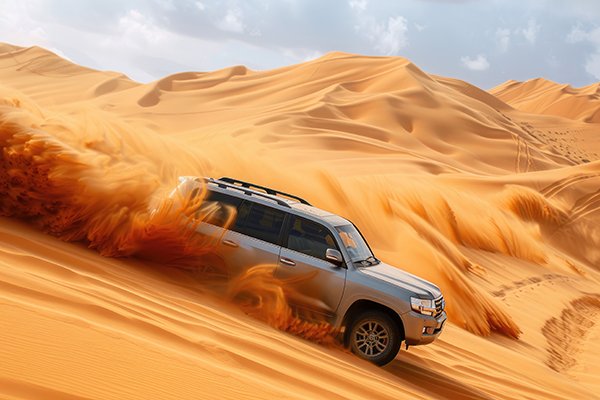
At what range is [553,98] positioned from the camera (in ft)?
523

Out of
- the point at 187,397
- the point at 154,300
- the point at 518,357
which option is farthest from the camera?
the point at 518,357

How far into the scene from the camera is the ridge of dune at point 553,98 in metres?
145

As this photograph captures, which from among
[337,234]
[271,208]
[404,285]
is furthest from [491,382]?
[271,208]

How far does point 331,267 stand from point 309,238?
0.50 m

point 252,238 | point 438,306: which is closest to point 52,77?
point 252,238

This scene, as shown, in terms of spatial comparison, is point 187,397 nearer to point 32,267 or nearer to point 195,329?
point 195,329

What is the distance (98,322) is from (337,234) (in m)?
3.83

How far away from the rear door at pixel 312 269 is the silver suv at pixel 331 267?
12 millimetres

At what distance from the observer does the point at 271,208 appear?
8734mm

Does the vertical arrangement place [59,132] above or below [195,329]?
above

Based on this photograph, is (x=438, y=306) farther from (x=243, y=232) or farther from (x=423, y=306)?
(x=243, y=232)

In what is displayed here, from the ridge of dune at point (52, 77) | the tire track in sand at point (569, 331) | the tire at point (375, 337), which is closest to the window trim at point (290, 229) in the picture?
the tire at point (375, 337)

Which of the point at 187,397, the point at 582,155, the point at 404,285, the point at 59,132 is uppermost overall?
the point at 582,155

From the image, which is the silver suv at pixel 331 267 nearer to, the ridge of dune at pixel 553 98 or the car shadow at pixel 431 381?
the car shadow at pixel 431 381
